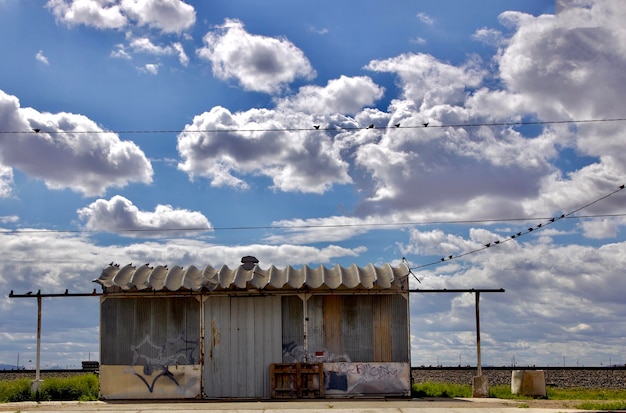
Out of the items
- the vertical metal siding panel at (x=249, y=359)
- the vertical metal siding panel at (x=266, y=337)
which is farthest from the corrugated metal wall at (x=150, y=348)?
the vertical metal siding panel at (x=266, y=337)

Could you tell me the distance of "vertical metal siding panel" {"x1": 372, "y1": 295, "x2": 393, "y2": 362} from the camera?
28.9 m

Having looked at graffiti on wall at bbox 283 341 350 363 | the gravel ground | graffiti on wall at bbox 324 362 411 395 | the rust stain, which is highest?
the rust stain

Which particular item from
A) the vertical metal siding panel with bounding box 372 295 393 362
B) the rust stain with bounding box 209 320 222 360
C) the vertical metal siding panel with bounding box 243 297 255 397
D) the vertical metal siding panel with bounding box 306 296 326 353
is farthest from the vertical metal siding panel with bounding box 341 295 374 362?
the rust stain with bounding box 209 320 222 360

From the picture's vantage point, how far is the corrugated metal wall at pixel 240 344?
28781 mm

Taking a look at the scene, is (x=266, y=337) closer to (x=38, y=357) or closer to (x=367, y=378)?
(x=367, y=378)

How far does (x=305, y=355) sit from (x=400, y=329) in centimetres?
339

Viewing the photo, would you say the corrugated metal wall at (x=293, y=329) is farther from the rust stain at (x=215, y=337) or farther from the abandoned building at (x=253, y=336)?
the rust stain at (x=215, y=337)

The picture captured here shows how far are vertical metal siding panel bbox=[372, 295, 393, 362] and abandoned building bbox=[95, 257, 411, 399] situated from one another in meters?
0.03

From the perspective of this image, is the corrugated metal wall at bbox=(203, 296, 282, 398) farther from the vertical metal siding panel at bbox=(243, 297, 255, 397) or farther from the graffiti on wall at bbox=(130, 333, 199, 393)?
the graffiti on wall at bbox=(130, 333, 199, 393)

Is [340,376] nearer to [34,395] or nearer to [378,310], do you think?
[378,310]

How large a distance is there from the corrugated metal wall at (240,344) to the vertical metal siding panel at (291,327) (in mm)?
154

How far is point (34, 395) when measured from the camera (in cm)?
2889

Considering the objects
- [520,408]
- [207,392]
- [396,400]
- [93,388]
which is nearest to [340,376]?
[396,400]

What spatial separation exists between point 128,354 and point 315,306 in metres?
6.65
